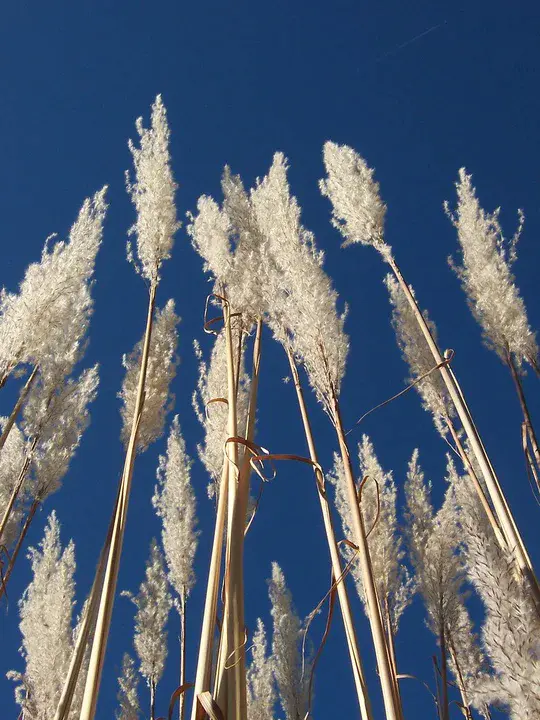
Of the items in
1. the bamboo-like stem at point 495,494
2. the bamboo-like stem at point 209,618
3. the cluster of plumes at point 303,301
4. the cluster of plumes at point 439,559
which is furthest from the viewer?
the cluster of plumes at point 439,559

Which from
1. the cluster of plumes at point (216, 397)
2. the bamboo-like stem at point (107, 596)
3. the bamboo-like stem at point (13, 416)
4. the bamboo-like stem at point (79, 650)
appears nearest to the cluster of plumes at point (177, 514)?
the cluster of plumes at point (216, 397)

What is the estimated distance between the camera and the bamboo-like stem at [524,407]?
2.58 meters

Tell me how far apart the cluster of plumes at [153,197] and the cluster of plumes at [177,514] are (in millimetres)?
2230

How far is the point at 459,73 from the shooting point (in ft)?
26.2

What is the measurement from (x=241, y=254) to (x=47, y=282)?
751 millimetres

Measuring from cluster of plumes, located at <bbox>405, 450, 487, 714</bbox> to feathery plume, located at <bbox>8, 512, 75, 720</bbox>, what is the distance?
202 centimetres

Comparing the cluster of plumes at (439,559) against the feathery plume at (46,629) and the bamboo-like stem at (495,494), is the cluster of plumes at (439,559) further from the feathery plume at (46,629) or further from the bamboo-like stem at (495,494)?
the feathery plume at (46,629)

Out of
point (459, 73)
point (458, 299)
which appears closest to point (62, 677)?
point (458, 299)

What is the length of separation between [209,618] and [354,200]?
2348 mm

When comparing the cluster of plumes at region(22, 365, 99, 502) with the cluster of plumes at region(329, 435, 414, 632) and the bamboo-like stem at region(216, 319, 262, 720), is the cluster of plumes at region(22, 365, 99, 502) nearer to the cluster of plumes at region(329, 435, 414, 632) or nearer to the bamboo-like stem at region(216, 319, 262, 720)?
the cluster of plumes at region(329, 435, 414, 632)

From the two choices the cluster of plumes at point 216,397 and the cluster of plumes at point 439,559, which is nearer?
the cluster of plumes at point 216,397

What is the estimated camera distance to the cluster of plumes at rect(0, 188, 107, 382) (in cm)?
210

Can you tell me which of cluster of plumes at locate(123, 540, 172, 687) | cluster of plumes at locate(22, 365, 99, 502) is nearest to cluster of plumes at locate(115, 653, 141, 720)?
cluster of plumes at locate(123, 540, 172, 687)

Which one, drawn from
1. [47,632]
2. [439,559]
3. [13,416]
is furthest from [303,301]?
[47,632]
